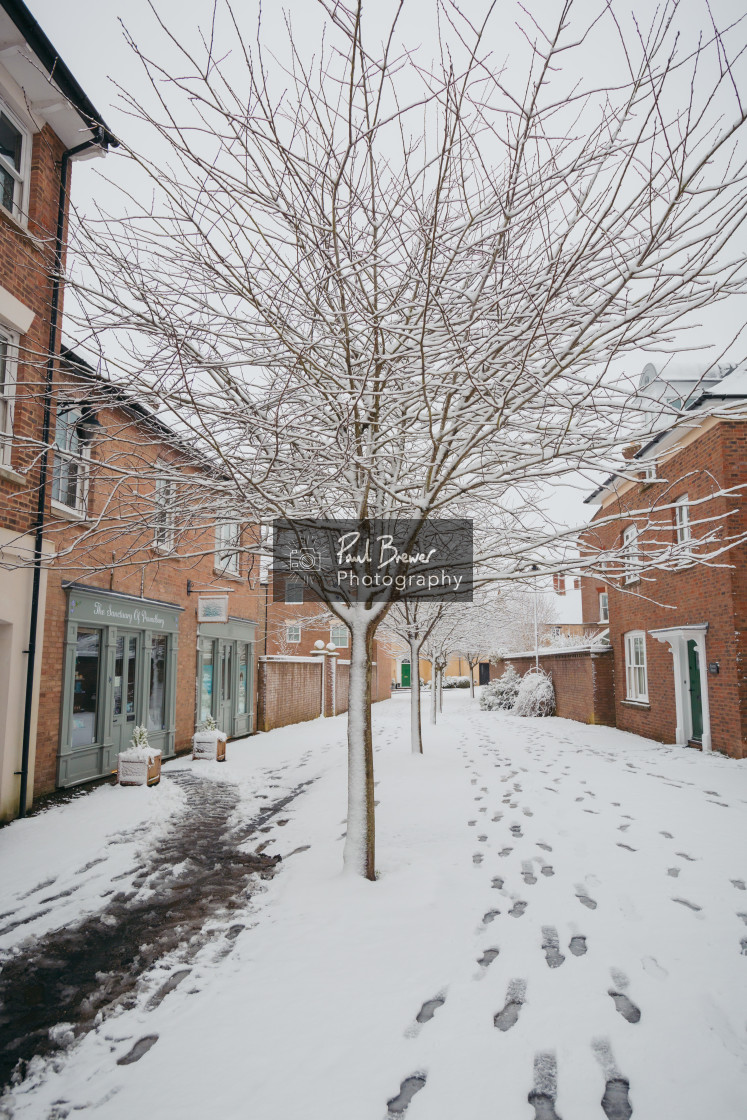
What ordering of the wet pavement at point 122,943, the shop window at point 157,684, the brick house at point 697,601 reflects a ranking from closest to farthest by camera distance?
1. the wet pavement at point 122,943
2. the brick house at point 697,601
3. the shop window at point 157,684

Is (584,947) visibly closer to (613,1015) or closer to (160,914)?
(613,1015)

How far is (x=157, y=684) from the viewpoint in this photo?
11.6 m

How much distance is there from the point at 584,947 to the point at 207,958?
8.02 feet

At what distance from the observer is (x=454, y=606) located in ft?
43.9

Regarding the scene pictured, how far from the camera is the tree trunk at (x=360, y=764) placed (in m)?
4.86

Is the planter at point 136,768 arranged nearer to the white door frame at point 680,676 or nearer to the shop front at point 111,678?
the shop front at point 111,678

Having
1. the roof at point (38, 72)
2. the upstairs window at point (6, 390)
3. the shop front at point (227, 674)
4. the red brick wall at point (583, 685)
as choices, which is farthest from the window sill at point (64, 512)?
the red brick wall at point (583, 685)

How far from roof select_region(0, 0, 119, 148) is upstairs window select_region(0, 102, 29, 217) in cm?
34

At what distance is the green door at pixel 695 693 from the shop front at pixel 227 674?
1020cm

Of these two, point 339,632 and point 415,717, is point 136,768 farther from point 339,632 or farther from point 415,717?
point 339,632

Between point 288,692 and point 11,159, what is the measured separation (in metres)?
14.9

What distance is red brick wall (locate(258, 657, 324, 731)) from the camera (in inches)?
668

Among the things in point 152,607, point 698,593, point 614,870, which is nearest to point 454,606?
point 698,593

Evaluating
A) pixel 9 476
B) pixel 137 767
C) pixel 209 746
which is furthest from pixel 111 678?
pixel 9 476
